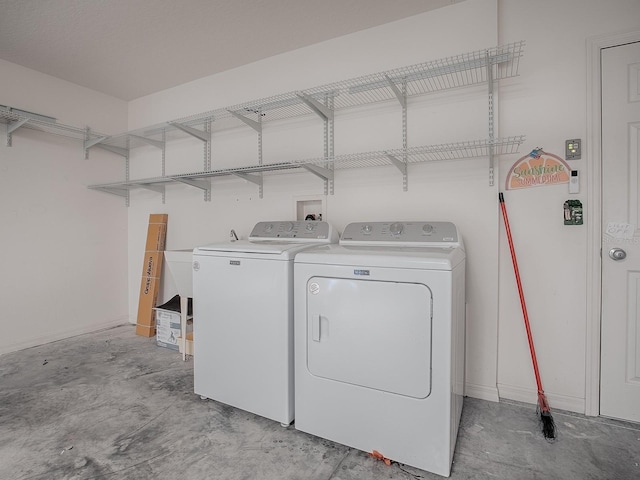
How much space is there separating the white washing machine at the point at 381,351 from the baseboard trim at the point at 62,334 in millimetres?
2928

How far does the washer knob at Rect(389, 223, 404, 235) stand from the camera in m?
2.07

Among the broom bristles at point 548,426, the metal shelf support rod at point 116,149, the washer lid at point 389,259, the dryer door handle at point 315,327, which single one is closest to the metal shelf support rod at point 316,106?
the washer lid at point 389,259

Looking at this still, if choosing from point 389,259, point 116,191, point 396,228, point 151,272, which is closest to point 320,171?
point 396,228

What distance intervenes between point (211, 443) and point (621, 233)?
2.58 metres

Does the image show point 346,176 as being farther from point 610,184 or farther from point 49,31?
point 49,31

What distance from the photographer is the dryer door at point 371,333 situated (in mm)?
1477

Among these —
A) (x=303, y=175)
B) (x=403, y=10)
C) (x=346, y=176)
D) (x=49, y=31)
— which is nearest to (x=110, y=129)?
(x=49, y=31)

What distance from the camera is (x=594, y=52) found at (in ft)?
6.20

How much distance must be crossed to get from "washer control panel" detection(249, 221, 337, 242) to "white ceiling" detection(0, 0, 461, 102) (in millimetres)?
1472

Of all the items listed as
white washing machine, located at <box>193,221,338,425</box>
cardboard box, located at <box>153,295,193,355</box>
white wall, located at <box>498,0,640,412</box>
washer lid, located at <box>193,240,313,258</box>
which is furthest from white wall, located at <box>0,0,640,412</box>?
white washing machine, located at <box>193,221,338,425</box>

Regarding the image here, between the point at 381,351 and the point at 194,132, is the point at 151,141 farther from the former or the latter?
the point at 381,351

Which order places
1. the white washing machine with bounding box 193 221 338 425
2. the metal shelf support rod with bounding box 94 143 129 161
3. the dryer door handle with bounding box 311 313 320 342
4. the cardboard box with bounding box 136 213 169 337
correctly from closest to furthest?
the dryer door handle with bounding box 311 313 320 342, the white washing machine with bounding box 193 221 338 425, the cardboard box with bounding box 136 213 169 337, the metal shelf support rod with bounding box 94 143 129 161

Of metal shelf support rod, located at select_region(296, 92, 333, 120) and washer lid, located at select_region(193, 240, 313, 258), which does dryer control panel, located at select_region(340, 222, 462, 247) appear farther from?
metal shelf support rod, located at select_region(296, 92, 333, 120)

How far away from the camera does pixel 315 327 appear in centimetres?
172
